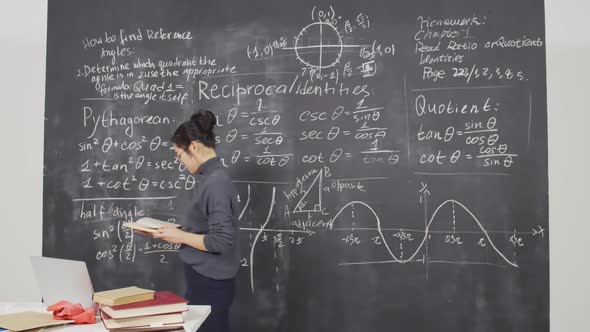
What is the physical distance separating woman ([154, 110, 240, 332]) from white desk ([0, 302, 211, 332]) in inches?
11.4

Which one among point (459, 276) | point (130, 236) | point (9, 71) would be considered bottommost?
point (459, 276)

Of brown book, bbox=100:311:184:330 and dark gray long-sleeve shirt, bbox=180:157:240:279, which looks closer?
brown book, bbox=100:311:184:330

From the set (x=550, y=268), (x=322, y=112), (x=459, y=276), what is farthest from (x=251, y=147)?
(x=550, y=268)

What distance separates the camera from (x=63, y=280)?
1.78 m

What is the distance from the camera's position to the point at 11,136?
332 cm

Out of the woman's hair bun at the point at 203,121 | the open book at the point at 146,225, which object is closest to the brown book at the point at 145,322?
the open book at the point at 146,225

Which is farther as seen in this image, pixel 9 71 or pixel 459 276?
pixel 9 71

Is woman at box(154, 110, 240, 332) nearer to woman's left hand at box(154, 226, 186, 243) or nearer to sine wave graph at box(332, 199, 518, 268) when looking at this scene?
woman's left hand at box(154, 226, 186, 243)

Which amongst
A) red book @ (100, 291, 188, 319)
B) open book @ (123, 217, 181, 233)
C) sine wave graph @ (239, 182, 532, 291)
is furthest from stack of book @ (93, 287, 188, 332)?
sine wave graph @ (239, 182, 532, 291)

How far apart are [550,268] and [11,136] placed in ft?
11.7

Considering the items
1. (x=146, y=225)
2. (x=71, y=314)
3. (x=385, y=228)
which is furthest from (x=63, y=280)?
(x=385, y=228)

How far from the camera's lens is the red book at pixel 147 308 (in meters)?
1.69

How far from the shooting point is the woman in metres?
2.26

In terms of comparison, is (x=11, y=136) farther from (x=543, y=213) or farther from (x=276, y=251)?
(x=543, y=213)
